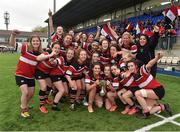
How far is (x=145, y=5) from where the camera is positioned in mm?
20969

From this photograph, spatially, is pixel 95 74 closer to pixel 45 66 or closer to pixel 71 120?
pixel 45 66

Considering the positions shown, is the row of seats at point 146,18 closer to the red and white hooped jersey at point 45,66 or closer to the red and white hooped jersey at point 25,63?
the red and white hooped jersey at point 45,66

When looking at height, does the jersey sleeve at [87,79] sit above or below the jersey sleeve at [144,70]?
below

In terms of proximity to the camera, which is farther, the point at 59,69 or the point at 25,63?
the point at 59,69

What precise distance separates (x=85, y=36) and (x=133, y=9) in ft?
52.9

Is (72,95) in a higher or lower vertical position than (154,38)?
lower

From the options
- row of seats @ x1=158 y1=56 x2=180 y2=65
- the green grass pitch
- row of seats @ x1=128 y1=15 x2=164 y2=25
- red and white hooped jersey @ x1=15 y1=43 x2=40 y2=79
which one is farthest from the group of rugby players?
row of seats @ x1=128 y1=15 x2=164 y2=25

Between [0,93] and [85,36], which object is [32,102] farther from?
[85,36]

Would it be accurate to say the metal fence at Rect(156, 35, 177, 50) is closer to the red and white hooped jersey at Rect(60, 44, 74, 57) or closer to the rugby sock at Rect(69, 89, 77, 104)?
the red and white hooped jersey at Rect(60, 44, 74, 57)

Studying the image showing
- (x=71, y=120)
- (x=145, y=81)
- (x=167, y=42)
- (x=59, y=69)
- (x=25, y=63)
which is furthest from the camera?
(x=167, y=42)

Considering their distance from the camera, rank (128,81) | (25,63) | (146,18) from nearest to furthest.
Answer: (25,63) < (128,81) < (146,18)

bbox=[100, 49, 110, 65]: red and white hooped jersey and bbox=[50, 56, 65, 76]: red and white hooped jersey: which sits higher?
bbox=[100, 49, 110, 65]: red and white hooped jersey

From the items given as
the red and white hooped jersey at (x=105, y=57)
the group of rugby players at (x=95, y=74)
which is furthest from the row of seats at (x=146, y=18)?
the group of rugby players at (x=95, y=74)

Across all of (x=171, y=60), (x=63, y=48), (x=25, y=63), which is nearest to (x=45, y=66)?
(x=25, y=63)
